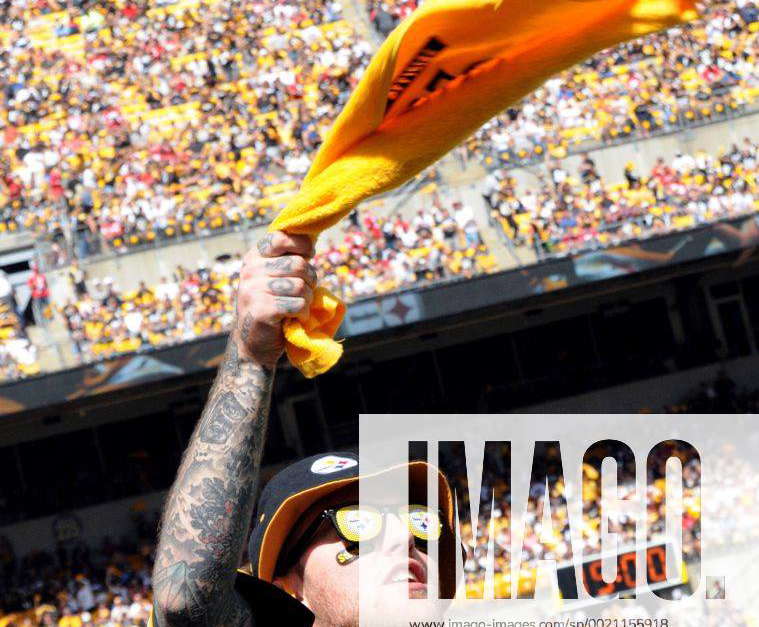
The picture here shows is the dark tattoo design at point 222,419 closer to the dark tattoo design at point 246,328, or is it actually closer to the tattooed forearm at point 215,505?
the tattooed forearm at point 215,505

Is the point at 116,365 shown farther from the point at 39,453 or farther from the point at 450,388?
the point at 450,388

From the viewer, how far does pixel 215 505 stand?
1.93 meters

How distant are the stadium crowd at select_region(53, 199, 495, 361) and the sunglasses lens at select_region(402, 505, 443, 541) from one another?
41.1ft

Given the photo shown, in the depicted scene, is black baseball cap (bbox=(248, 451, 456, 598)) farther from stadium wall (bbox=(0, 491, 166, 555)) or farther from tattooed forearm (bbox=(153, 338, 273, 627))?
stadium wall (bbox=(0, 491, 166, 555))

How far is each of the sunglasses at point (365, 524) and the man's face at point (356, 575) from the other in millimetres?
12

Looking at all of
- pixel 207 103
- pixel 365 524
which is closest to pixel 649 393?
pixel 207 103

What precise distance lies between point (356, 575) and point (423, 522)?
0.21 metres

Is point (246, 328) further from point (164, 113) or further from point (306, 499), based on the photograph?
Answer: point (164, 113)

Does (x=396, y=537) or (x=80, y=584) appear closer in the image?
(x=396, y=537)

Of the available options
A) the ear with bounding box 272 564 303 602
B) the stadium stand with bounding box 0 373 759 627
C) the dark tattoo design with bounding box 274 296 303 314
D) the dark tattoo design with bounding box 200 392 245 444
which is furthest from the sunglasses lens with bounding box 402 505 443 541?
the stadium stand with bounding box 0 373 759 627

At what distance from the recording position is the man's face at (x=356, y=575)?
2271 millimetres

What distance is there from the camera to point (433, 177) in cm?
1731

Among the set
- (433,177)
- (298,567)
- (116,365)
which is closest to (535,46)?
(298,567)

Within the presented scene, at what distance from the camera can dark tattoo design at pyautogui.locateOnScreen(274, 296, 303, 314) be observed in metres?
1.91
